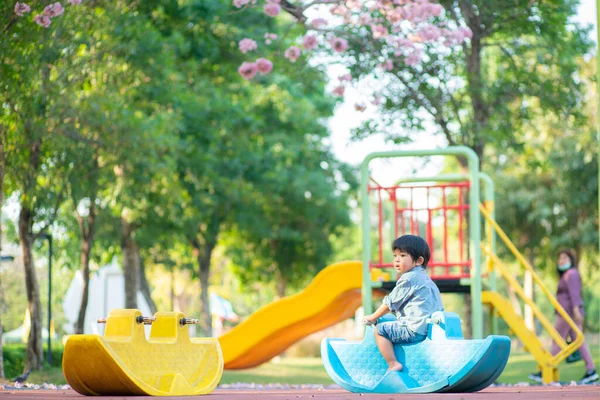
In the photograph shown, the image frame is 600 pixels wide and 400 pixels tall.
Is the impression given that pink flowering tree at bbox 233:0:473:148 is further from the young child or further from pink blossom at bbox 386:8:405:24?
the young child

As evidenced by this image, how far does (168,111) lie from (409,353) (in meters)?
11.2

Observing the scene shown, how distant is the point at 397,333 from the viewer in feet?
23.6

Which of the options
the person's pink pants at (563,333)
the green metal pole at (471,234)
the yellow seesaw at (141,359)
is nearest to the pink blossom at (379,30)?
the green metal pole at (471,234)

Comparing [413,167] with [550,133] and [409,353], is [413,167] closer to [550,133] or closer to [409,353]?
[409,353]

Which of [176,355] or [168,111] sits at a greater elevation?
[168,111]

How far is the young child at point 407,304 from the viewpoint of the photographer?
7.15 meters

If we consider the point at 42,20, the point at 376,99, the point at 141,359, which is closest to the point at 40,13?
the point at 42,20

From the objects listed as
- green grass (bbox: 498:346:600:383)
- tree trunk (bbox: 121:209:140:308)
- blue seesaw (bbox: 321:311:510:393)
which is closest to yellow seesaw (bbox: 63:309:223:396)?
blue seesaw (bbox: 321:311:510:393)

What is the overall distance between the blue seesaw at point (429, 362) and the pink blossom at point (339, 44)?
574 centimetres

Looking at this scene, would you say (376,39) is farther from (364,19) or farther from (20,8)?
(20,8)

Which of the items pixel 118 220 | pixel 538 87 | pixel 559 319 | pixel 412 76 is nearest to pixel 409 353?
pixel 559 319

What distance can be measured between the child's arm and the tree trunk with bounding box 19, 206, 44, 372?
671cm

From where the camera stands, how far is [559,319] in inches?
484

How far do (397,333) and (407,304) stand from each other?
24 centimetres
